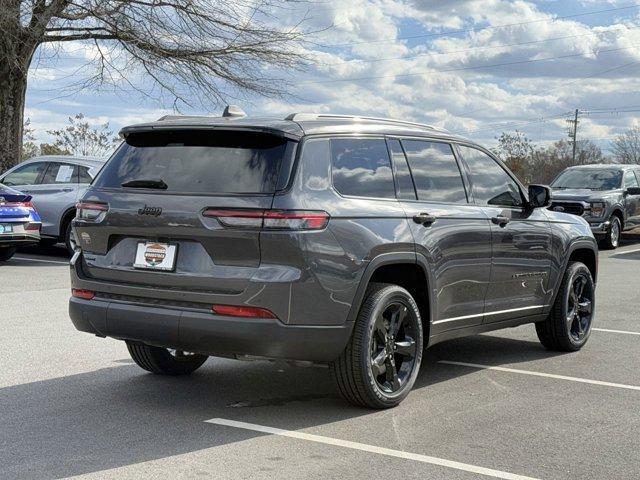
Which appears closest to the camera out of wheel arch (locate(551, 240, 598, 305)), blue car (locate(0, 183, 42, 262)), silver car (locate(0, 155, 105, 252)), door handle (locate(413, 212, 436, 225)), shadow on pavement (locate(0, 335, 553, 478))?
shadow on pavement (locate(0, 335, 553, 478))

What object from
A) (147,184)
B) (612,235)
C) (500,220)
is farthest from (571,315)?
(612,235)

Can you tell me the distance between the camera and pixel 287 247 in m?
5.07

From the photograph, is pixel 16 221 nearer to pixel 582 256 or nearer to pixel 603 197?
pixel 582 256

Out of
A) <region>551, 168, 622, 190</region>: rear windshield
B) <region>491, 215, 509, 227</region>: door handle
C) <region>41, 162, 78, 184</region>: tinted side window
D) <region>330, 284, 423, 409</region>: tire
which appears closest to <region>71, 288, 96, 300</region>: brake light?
<region>330, 284, 423, 409</region>: tire

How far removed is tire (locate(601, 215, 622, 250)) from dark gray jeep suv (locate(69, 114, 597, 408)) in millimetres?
14313

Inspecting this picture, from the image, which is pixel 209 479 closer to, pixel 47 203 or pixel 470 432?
pixel 470 432

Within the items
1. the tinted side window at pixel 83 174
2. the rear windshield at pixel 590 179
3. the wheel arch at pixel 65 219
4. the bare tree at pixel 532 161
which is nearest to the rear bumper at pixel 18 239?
the wheel arch at pixel 65 219

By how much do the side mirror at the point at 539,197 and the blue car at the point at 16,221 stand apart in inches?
367

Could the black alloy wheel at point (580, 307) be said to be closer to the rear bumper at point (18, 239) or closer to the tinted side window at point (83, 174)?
the rear bumper at point (18, 239)

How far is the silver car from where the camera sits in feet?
52.3

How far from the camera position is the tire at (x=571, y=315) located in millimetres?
7738

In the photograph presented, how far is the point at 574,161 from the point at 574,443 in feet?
240

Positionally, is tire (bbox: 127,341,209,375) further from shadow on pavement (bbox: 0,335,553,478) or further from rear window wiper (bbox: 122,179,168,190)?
rear window wiper (bbox: 122,179,168,190)

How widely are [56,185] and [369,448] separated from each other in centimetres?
1260
